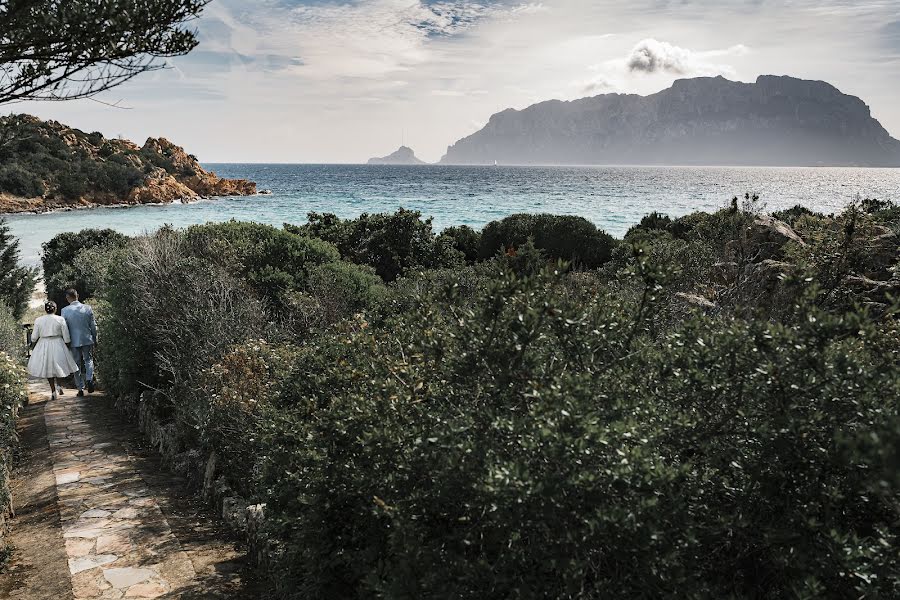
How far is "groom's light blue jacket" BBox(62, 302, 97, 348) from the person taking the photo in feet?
35.3

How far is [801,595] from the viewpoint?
2072mm

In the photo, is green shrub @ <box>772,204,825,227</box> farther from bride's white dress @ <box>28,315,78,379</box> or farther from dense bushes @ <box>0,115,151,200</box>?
dense bushes @ <box>0,115,151,200</box>

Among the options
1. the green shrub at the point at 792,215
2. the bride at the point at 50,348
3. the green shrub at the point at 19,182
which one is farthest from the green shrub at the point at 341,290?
the green shrub at the point at 19,182

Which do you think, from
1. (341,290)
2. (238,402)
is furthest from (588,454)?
(341,290)

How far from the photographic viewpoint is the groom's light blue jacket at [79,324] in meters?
10.8

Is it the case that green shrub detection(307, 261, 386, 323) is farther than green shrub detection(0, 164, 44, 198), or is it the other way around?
green shrub detection(0, 164, 44, 198)

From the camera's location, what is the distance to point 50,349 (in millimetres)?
10516

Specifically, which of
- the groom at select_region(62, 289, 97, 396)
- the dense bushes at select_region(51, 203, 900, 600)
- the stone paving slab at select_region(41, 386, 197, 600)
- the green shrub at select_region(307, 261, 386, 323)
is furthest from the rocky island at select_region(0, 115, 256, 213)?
the dense bushes at select_region(51, 203, 900, 600)

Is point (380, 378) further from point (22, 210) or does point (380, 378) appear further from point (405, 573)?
point (22, 210)

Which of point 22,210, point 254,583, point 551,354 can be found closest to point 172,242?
point 254,583

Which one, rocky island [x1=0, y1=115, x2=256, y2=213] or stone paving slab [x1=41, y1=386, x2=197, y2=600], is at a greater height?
rocky island [x1=0, y1=115, x2=256, y2=213]

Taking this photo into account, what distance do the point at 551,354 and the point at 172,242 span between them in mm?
9798

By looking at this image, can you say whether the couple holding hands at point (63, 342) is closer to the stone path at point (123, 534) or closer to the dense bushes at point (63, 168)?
the stone path at point (123, 534)

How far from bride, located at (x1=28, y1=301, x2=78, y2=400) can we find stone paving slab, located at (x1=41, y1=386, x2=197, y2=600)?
219cm
